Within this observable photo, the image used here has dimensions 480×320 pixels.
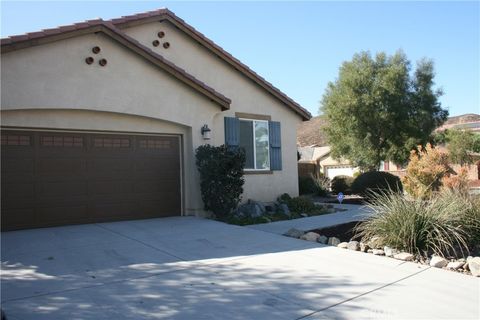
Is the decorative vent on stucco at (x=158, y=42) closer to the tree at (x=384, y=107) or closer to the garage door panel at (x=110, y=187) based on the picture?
the garage door panel at (x=110, y=187)

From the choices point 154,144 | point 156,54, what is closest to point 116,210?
point 154,144

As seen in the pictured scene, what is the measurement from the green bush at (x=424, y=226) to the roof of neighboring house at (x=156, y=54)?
5.56m

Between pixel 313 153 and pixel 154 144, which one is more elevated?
pixel 313 153

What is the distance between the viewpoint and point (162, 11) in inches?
498

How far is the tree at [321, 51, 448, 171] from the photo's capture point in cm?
2272

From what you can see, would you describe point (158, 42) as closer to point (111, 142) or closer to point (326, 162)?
point (111, 142)

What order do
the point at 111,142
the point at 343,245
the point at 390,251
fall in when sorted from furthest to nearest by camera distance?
the point at 111,142 → the point at 343,245 → the point at 390,251

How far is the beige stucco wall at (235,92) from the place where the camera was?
1277 cm

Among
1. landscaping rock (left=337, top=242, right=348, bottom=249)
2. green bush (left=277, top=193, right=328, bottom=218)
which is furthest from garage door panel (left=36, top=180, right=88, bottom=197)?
green bush (left=277, top=193, right=328, bottom=218)

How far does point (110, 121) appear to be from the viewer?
10.3 metres

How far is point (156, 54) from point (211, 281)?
6557 mm

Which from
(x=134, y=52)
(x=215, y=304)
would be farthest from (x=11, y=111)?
(x=215, y=304)

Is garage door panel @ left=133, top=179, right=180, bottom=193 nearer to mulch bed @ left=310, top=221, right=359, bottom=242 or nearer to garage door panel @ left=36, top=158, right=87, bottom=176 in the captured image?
garage door panel @ left=36, top=158, right=87, bottom=176

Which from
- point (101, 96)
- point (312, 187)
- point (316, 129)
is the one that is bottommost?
Result: point (312, 187)
